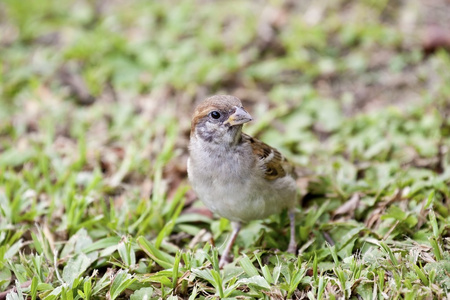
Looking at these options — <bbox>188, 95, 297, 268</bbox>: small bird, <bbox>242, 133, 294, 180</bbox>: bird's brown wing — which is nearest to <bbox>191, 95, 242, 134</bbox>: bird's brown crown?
<bbox>188, 95, 297, 268</bbox>: small bird

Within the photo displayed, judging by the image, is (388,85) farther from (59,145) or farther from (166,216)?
(59,145)

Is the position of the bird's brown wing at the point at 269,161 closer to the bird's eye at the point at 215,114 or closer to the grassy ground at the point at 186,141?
the bird's eye at the point at 215,114

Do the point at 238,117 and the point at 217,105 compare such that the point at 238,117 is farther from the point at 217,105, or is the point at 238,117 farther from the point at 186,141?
the point at 186,141

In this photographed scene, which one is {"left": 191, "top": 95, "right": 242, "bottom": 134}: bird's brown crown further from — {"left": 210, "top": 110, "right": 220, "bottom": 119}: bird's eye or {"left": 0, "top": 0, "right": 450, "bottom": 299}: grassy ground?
{"left": 0, "top": 0, "right": 450, "bottom": 299}: grassy ground

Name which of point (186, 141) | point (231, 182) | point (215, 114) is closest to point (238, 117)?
point (215, 114)

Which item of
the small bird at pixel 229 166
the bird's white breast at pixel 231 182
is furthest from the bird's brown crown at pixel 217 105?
the bird's white breast at pixel 231 182
